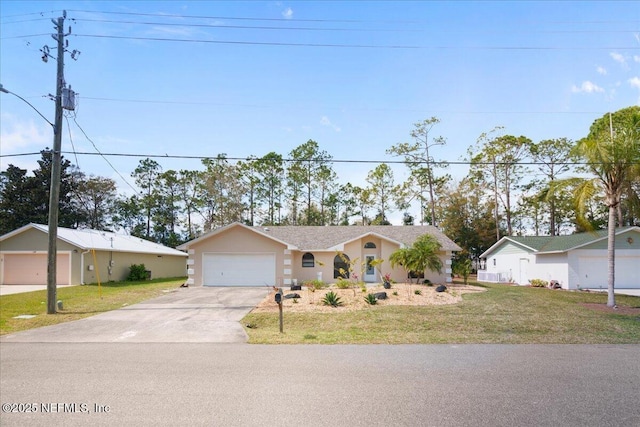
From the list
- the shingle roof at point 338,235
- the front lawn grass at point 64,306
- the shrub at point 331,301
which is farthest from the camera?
the shingle roof at point 338,235

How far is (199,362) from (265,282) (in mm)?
15885

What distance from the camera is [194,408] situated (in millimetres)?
→ 5105

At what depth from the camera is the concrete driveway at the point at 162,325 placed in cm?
1004

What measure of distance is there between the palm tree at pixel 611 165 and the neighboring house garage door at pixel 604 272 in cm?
929

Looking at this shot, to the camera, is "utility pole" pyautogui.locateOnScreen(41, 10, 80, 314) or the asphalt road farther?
"utility pole" pyautogui.locateOnScreen(41, 10, 80, 314)

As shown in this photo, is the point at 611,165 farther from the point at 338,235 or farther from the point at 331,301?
the point at 338,235

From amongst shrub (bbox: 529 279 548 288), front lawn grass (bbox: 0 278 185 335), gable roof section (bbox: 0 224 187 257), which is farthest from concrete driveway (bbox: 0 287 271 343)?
shrub (bbox: 529 279 548 288)

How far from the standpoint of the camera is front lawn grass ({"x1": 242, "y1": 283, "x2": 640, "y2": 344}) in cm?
959

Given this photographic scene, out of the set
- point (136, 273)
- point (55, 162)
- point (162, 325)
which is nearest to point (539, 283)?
point (162, 325)

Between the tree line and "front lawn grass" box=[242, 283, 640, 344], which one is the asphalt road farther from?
the tree line

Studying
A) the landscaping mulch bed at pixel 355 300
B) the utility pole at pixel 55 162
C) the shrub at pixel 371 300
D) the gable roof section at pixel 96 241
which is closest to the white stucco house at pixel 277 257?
the landscaping mulch bed at pixel 355 300

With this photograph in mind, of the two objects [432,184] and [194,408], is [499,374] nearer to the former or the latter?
[194,408]

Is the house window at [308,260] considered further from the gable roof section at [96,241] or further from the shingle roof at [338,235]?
the gable roof section at [96,241]

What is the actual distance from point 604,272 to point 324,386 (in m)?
23.5
